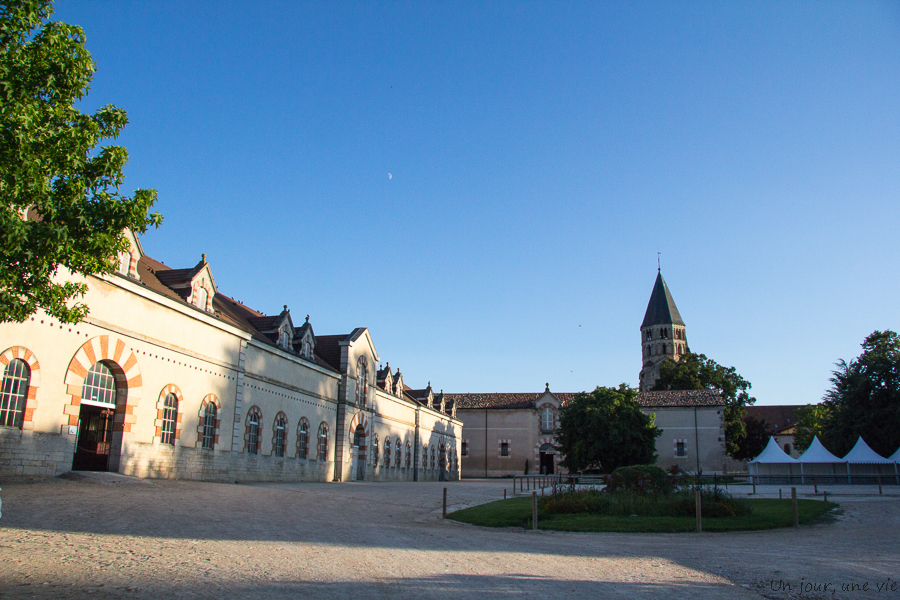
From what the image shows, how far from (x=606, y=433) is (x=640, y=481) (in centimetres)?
2657

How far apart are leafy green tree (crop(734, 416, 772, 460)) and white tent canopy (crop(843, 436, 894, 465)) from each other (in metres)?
33.4

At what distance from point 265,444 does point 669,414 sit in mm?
44294

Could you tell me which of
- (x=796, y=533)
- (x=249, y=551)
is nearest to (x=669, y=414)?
(x=796, y=533)

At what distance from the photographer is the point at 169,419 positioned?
21.7 metres

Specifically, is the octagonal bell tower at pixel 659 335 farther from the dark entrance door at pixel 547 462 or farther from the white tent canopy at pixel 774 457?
the white tent canopy at pixel 774 457

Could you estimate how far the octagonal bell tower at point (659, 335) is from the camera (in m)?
103

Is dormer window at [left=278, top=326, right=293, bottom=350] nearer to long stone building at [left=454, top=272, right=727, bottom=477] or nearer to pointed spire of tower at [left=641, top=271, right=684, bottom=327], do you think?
long stone building at [left=454, top=272, right=727, bottom=477]

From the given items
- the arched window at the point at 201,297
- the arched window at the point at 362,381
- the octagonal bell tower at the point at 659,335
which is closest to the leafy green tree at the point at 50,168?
the arched window at the point at 201,297

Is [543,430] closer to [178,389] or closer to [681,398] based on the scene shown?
[681,398]

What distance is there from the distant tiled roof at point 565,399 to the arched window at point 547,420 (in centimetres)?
150

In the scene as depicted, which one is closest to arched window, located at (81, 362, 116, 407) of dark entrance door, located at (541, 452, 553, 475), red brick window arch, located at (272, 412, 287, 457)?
red brick window arch, located at (272, 412, 287, 457)

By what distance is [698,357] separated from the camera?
76.1 meters

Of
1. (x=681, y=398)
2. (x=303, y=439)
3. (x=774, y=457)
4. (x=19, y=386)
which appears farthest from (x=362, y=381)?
(x=681, y=398)

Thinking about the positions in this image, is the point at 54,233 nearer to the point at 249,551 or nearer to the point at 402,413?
Result: the point at 249,551
